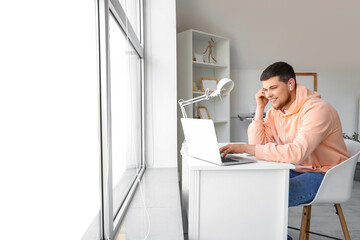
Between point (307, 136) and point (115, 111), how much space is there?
42.4 inches

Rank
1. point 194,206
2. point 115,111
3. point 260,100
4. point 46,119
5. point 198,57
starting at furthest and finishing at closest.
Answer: point 198,57 → point 260,100 → point 115,111 → point 194,206 → point 46,119

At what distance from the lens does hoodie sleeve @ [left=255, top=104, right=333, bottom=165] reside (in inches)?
55.9

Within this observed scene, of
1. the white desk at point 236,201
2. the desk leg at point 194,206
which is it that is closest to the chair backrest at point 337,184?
the white desk at point 236,201

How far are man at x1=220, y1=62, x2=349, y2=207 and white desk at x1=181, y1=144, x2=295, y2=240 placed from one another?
0.53 feet

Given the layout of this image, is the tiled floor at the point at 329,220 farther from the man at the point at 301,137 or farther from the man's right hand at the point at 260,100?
the man's right hand at the point at 260,100

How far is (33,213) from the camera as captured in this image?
663mm

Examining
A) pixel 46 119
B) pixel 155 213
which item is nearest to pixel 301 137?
pixel 155 213

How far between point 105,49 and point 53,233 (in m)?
0.74

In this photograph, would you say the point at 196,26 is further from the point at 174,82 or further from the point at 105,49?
the point at 105,49

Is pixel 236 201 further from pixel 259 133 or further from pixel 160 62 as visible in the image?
pixel 160 62

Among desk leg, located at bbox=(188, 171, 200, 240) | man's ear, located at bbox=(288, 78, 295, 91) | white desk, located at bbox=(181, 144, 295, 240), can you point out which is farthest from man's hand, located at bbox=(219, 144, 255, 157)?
man's ear, located at bbox=(288, 78, 295, 91)

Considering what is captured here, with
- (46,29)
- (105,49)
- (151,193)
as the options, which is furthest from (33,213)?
(151,193)

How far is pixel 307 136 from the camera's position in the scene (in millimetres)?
1458

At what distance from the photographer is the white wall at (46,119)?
1.90ft
